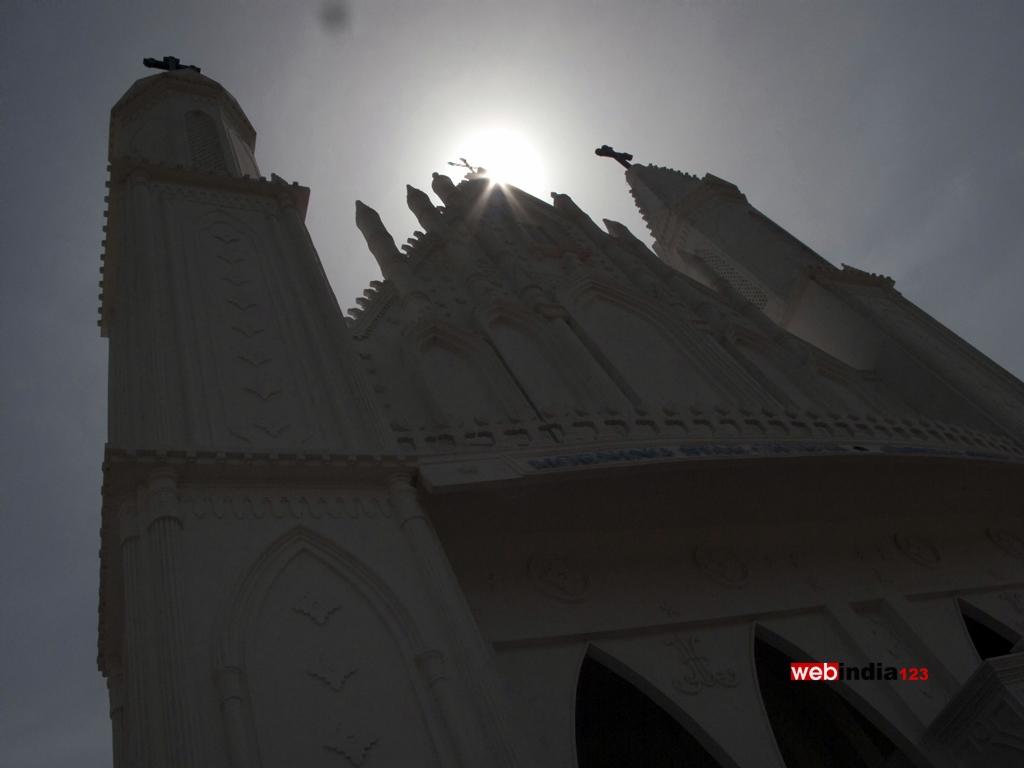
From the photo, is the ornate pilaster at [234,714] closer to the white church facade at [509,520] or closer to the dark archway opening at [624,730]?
the white church facade at [509,520]

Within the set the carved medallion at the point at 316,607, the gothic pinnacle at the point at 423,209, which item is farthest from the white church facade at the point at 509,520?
the gothic pinnacle at the point at 423,209

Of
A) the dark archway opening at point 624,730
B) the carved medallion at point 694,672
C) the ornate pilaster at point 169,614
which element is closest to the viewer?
the ornate pilaster at point 169,614

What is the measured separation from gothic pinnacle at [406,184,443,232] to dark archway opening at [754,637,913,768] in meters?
11.1

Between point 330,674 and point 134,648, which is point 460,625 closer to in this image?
point 330,674

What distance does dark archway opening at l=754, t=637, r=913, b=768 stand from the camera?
10836 mm

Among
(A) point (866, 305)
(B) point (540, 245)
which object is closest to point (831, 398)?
(A) point (866, 305)

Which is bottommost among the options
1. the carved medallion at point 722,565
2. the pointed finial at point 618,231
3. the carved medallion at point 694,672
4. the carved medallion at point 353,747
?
the carved medallion at point 353,747

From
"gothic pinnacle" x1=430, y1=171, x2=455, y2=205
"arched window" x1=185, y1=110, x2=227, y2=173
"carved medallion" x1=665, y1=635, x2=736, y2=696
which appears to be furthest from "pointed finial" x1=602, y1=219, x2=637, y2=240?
"carved medallion" x1=665, y1=635, x2=736, y2=696

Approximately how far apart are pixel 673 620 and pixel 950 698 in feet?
10.0

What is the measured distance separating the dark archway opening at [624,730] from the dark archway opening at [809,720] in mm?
1175

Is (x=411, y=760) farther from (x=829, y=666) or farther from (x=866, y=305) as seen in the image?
(x=866, y=305)

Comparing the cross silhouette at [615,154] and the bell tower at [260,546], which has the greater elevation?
the cross silhouette at [615,154]

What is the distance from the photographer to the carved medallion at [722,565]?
1135cm

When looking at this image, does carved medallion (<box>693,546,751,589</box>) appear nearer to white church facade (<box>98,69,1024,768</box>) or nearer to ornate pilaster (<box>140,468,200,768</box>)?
white church facade (<box>98,69,1024,768</box>)
